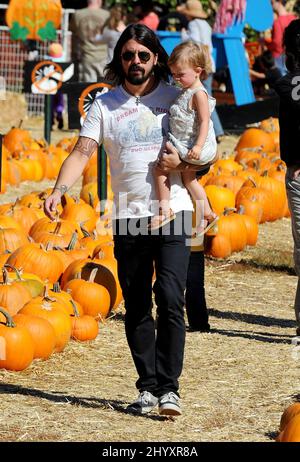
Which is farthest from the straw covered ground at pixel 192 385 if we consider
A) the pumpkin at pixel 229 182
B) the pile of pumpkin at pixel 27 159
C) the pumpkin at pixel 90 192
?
the pile of pumpkin at pixel 27 159

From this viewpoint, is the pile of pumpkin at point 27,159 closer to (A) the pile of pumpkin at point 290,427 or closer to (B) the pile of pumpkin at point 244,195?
(B) the pile of pumpkin at point 244,195

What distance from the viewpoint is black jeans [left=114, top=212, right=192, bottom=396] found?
509 centimetres

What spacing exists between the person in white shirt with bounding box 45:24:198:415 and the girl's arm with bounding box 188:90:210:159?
0.10 meters

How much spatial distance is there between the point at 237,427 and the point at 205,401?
48 centimetres

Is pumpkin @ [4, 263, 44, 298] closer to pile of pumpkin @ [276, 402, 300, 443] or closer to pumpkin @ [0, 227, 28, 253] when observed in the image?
pumpkin @ [0, 227, 28, 253]

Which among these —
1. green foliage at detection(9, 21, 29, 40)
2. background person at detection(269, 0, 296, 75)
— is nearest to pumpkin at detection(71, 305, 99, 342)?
green foliage at detection(9, 21, 29, 40)

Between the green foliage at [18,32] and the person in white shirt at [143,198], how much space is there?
11905 mm

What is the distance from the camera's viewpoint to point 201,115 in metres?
5.27

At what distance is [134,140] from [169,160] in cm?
20

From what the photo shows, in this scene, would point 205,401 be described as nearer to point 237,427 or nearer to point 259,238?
point 237,427

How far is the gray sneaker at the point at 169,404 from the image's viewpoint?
5.11 m

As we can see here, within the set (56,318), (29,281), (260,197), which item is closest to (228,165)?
(260,197)

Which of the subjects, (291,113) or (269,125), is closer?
(291,113)

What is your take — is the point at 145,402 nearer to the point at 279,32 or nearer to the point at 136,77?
the point at 136,77
